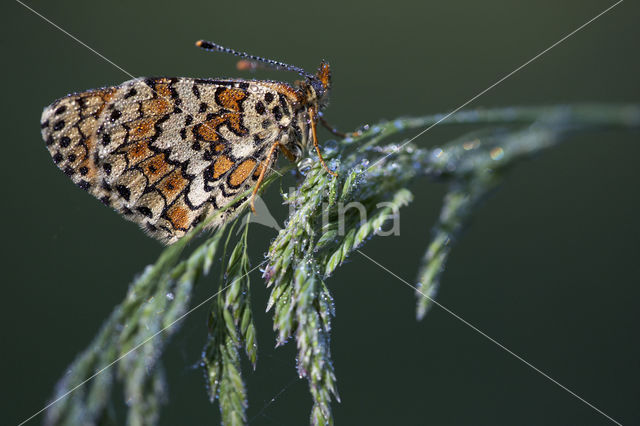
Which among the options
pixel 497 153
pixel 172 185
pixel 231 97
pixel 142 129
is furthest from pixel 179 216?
pixel 497 153

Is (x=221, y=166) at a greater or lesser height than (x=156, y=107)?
lesser

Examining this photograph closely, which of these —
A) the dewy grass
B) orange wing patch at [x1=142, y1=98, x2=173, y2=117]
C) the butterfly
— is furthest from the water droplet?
orange wing patch at [x1=142, y1=98, x2=173, y2=117]

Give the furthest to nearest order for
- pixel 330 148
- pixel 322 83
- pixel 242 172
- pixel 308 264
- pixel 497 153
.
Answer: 1. pixel 322 83
2. pixel 242 172
3. pixel 330 148
4. pixel 308 264
5. pixel 497 153

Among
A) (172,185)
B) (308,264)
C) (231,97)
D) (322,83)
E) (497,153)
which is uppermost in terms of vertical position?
(322,83)

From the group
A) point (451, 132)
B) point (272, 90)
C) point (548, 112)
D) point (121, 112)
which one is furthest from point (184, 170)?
point (451, 132)

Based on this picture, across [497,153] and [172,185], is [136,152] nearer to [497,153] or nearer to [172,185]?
[172,185]

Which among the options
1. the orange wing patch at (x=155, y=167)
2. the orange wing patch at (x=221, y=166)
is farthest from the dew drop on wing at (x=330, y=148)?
the orange wing patch at (x=155, y=167)

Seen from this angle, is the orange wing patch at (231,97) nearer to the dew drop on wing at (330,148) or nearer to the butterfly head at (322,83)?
the butterfly head at (322,83)
